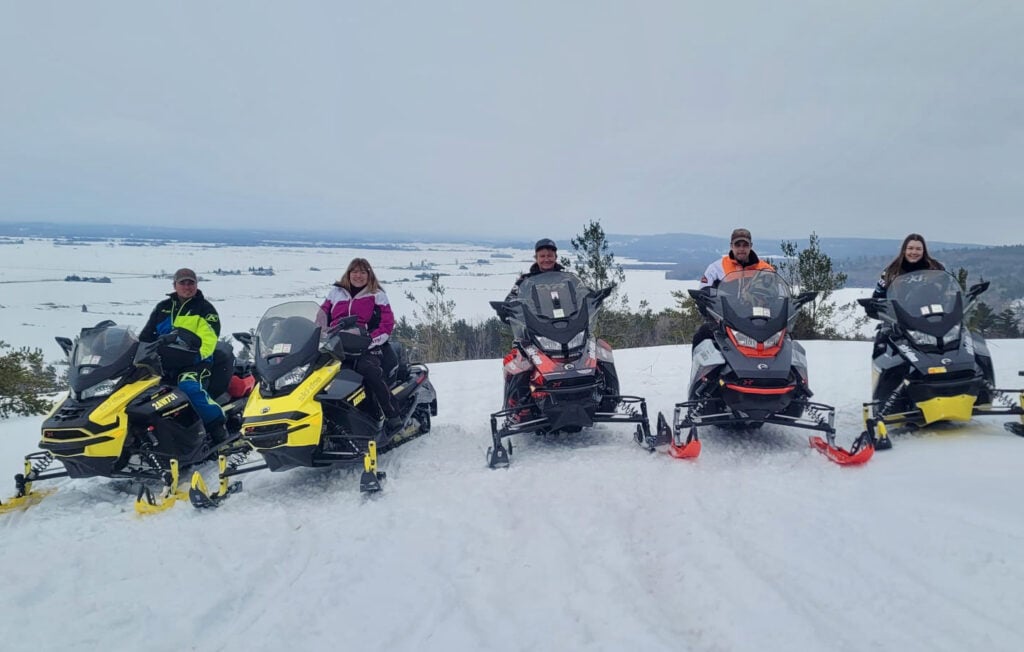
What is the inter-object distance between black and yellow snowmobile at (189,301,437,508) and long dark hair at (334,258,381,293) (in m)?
0.77

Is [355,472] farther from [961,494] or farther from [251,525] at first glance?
[961,494]

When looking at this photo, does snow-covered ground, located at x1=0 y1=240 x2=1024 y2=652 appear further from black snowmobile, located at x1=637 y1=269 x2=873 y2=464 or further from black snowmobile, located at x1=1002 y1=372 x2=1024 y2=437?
black snowmobile, located at x1=637 y1=269 x2=873 y2=464

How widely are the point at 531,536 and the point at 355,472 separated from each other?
90.6 inches

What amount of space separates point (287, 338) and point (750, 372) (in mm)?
4066

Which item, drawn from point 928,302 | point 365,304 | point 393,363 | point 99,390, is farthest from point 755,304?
point 99,390

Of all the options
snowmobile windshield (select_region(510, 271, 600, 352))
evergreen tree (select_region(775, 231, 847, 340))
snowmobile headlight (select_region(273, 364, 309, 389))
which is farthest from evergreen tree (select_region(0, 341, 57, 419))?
evergreen tree (select_region(775, 231, 847, 340))

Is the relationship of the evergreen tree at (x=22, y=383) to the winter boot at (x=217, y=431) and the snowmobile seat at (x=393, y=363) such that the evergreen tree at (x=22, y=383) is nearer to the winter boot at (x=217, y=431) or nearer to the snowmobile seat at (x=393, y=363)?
the winter boot at (x=217, y=431)

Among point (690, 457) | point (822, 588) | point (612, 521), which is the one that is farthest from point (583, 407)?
point (822, 588)

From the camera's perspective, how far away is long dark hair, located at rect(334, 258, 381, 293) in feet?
20.6

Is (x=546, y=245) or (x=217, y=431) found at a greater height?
(x=546, y=245)

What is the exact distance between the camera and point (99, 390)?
196 inches

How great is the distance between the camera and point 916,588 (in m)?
2.98

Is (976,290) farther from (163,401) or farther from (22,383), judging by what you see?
(22,383)

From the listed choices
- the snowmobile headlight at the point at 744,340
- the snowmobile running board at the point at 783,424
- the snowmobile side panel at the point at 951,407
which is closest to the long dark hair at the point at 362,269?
the snowmobile running board at the point at 783,424
